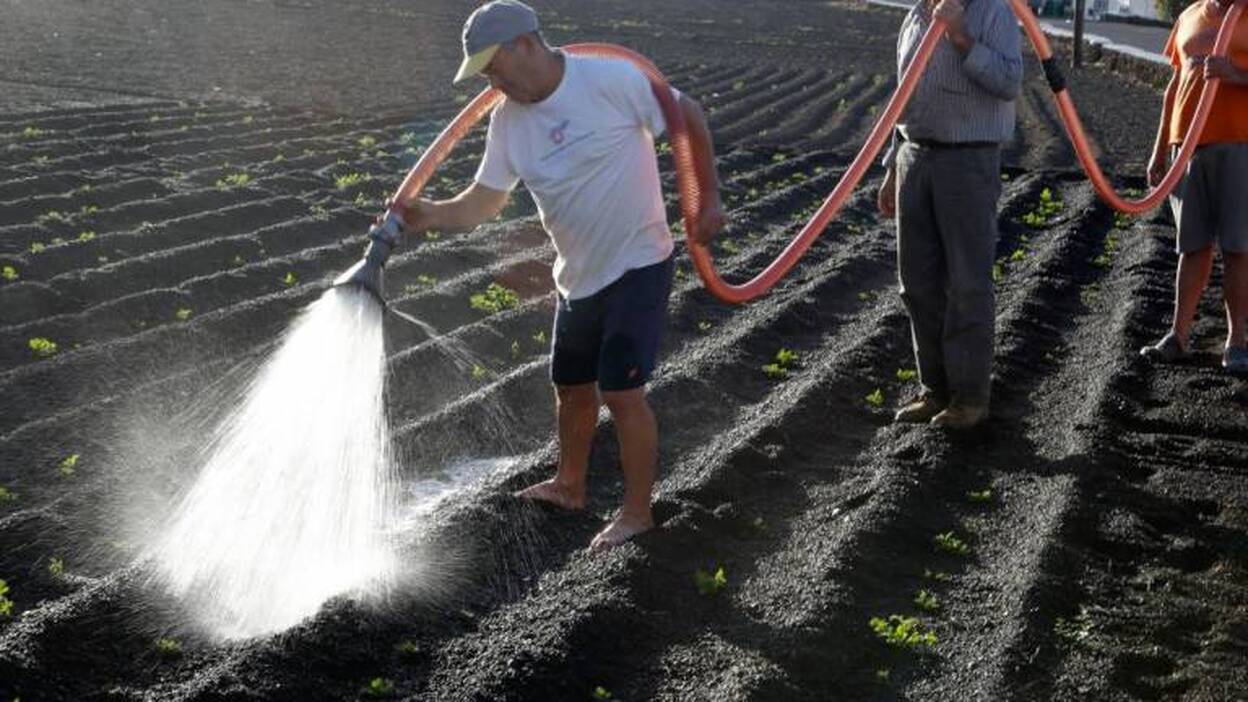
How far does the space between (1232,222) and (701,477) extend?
2.76 meters

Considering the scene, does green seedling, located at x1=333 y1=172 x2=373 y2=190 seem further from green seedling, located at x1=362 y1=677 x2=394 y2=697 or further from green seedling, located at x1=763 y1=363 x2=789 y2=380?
green seedling, located at x1=362 y1=677 x2=394 y2=697

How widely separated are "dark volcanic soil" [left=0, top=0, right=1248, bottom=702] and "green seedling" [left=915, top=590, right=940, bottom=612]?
0.02 m

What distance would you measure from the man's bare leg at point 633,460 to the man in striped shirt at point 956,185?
1.61 m

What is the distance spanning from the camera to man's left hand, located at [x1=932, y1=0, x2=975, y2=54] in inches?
228

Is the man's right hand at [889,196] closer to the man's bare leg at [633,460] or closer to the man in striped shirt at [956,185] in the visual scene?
the man in striped shirt at [956,185]

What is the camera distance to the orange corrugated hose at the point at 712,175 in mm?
4957

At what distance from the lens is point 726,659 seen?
14.3 ft

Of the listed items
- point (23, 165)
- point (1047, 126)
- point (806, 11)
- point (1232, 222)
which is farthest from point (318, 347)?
point (806, 11)

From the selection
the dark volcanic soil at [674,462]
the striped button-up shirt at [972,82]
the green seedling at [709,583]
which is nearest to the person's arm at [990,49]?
the striped button-up shirt at [972,82]

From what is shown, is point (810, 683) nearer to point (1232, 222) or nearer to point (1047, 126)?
point (1232, 222)

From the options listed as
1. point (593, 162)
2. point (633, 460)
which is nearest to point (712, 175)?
point (593, 162)

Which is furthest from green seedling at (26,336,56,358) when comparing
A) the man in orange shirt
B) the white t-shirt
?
the man in orange shirt

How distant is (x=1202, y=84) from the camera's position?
713cm

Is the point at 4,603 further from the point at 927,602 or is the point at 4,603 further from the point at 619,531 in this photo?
the point at 927,602
